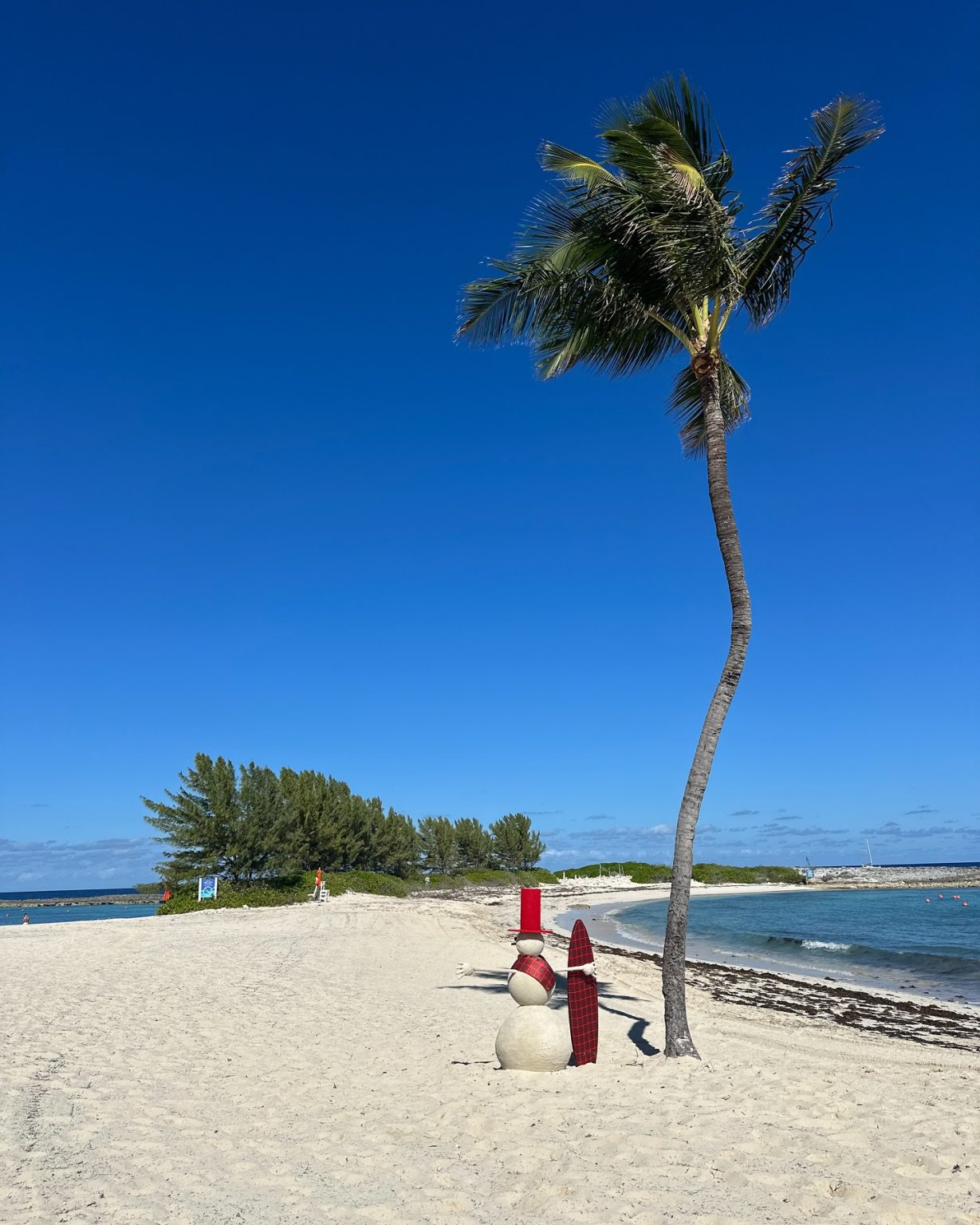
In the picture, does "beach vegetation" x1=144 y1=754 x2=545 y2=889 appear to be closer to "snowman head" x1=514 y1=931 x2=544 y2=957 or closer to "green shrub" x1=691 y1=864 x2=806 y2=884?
"snowman head" x1=514 y1=931 x2=544 y2=957

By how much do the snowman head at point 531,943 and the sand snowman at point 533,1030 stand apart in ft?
0.23

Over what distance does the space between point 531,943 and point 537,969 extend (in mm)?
318

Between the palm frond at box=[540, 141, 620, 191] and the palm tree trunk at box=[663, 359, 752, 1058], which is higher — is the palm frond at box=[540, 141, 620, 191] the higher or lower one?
the higher one

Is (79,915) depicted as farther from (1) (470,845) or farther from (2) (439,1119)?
(2) (439,1119)

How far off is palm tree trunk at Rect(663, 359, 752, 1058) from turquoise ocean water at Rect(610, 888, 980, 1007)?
12.7m

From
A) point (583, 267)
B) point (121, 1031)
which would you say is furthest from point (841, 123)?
point (121, 1031)

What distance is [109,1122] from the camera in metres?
6.38

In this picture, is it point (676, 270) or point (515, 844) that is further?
point (515, 844)

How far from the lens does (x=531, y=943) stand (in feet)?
28.7

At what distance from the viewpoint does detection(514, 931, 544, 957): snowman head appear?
872 cm

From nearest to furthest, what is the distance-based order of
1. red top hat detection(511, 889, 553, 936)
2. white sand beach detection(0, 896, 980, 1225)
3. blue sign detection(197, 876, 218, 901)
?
white sand beach detection(0, 896, 980, 1225) → red top hat detection(511, 889, 553, 936) → blue sign detection(197, 876, 218, 901)

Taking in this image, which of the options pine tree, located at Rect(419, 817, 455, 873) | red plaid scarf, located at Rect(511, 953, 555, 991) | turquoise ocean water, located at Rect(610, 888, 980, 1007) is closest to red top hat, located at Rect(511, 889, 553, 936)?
red plaid scarf, located at Rect(511, 953, 555, 991)

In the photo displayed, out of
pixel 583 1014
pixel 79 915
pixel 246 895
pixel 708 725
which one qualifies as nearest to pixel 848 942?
pixel 246 895

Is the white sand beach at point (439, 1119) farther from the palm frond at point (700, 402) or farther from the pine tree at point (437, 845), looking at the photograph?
the pine tree at point (437, 845)
